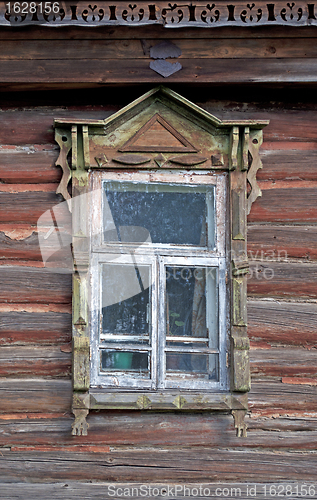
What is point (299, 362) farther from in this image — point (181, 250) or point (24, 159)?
point (24, 159)

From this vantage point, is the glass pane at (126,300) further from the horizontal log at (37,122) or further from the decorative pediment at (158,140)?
the horizontal log at (37,122)

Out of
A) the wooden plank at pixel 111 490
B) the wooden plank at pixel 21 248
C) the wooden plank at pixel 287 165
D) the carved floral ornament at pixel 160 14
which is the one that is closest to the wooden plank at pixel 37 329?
the wooden plank at pixel 21 248

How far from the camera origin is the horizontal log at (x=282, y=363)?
8.39 ft

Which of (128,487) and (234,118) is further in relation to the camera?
(234,118)

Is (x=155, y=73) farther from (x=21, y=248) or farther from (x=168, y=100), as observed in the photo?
(x=21, y=248)

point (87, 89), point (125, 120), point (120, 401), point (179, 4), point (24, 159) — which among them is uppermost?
point (179, 4)

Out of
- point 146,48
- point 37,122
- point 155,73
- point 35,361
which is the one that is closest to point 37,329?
point 35,361

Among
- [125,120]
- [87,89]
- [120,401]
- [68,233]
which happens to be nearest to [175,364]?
[120,401]

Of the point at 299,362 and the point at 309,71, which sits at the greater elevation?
the point at 309,71

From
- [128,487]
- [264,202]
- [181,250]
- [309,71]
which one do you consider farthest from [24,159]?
[128,487]

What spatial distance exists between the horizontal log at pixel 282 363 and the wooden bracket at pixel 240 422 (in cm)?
23

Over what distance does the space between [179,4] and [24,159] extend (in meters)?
1.23

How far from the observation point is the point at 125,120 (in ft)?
8.55

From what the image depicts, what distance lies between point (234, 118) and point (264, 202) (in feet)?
1.72
